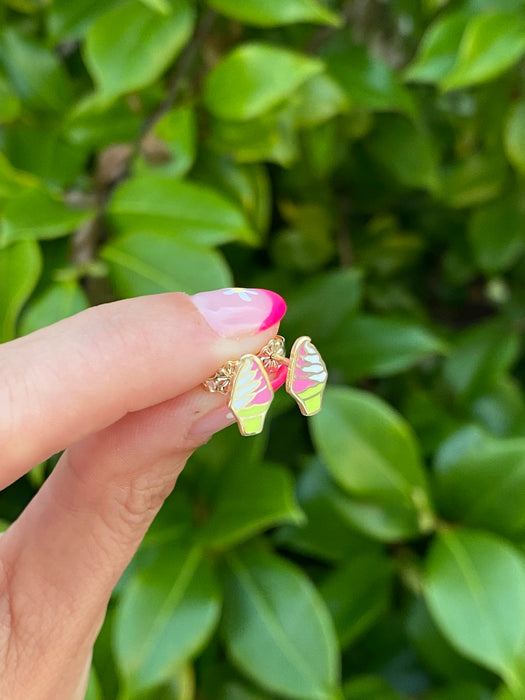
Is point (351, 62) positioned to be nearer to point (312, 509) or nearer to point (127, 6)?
point (127, 6)

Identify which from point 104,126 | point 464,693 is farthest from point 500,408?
point 104,126

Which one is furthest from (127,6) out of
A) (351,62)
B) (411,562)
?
(411,562)

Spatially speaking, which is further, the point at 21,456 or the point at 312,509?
the point at 312,509

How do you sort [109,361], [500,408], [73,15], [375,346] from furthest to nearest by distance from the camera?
1. [500,408]
2. [375,346]
3. [73,15]
4. [109,361]

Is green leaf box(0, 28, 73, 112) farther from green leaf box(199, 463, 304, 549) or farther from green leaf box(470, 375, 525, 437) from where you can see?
green leaf box(470, 375, 525, 437)

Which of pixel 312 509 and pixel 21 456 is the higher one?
pixel 21 456

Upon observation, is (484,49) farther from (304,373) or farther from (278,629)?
(278,629)

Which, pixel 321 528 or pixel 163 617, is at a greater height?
pixel 163 617
